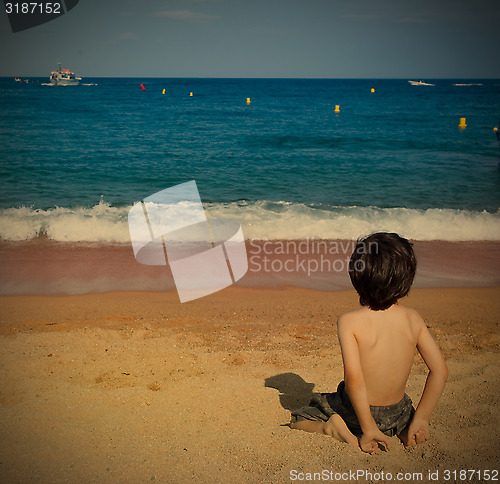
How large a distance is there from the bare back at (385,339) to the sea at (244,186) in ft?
10.8

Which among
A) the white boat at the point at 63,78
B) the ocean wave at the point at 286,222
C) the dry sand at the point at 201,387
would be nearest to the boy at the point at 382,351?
the dry sand at the point at 201,387

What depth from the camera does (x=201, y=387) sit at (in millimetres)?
2846

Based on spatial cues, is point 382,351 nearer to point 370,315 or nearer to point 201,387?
point 370,315

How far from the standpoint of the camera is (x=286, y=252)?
251 inches

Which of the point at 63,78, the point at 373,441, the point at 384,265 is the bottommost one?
the point at 373,441

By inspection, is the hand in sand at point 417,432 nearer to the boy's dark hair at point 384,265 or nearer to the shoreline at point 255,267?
the boy's dark hair at point 384,265

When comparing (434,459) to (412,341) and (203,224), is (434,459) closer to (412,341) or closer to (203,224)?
(412,341)

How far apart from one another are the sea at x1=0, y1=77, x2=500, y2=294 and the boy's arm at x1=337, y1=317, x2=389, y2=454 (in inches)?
132

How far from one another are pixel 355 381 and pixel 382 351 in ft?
0.66

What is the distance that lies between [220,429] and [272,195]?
28.8 ft

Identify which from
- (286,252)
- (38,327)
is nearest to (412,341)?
(38,327)

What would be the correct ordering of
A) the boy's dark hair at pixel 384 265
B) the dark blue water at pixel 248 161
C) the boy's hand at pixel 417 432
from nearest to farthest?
the boy's dark hair at pixel 384 265 → the boy's hand at pixel 417 432 → the dark blue water at pixel 248 161

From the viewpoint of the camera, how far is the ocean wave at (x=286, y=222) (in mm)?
7270

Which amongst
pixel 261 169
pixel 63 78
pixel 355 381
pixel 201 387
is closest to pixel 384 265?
pixel 355 381
